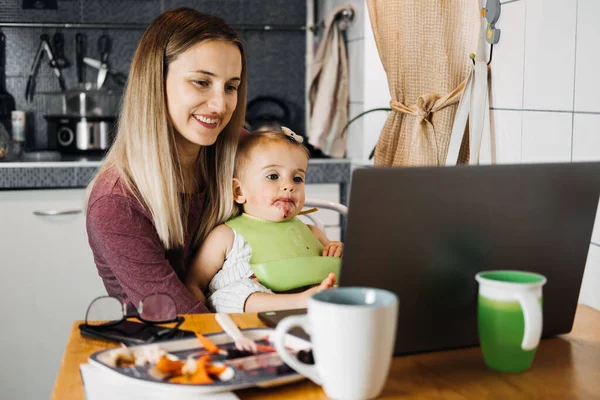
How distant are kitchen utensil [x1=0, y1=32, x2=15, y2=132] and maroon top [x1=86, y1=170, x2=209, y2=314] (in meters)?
1.94

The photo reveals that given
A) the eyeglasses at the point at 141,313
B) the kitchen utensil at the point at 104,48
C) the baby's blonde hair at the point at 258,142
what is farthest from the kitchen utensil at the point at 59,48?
the eyeglasses at the point at 141,313

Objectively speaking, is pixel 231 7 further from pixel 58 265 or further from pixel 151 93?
pixel 151 93

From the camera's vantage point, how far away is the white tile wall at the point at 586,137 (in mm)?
1430

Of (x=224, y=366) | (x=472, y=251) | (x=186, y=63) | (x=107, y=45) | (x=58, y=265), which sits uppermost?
(x=107, y=45)

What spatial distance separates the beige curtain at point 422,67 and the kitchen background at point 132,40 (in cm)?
132

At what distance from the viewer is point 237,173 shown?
167 centimetres

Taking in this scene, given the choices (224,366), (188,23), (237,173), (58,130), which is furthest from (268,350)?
(58,130)

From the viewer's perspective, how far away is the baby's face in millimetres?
1611

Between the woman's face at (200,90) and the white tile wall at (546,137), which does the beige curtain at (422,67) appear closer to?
the white tile wall at (546,137)

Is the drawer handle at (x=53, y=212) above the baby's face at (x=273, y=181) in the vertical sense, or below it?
below

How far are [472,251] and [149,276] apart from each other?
0.72m

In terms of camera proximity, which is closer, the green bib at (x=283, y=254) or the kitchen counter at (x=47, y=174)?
the green bib at (x=283, y=254)

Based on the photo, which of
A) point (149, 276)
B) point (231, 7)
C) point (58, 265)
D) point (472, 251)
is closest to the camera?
point (472, 251)

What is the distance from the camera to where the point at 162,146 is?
1574 mm
